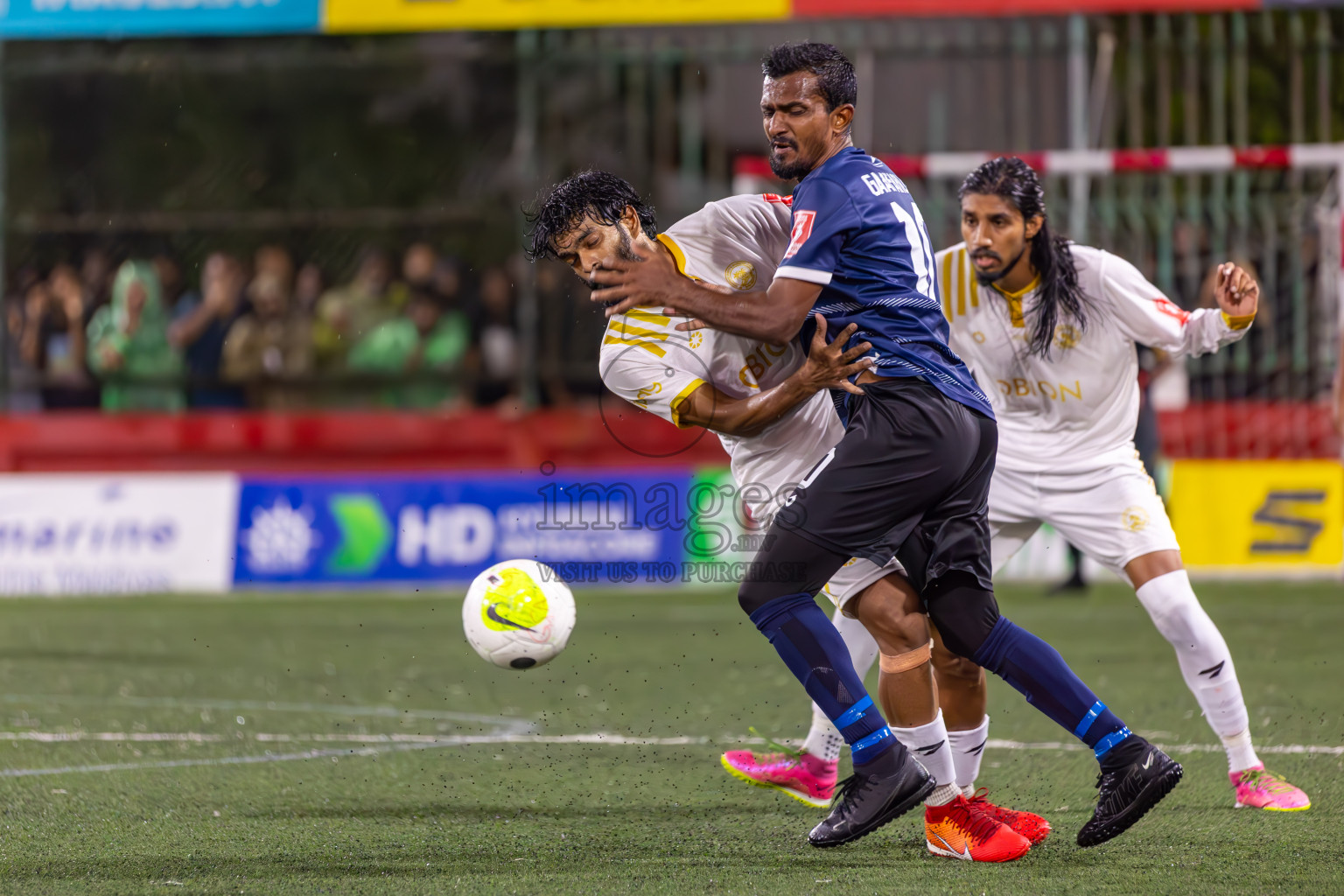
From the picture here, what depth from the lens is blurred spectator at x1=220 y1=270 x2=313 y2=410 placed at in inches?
564

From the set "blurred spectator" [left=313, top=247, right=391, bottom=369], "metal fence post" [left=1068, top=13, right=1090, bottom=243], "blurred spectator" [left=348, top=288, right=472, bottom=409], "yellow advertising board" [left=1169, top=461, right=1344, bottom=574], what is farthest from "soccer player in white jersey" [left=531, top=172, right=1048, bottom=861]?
"blurred spectator" [left=313, top=247, right=391, bottom=369]

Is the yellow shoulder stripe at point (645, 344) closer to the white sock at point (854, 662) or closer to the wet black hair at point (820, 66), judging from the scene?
the wet black hair at point (820, 66)

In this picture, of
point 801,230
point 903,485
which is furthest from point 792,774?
point 801,230

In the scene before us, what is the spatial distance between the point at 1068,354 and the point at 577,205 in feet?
6.14

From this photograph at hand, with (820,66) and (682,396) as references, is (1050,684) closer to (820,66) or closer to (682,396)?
(682,396)

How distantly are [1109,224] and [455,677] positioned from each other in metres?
6.86

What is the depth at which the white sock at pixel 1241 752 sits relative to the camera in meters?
5.21

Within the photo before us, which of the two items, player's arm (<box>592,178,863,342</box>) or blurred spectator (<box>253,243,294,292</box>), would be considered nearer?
player's arm (<box>592,178,863,342</box>)

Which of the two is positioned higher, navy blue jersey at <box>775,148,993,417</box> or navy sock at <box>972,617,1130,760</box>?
navy blue jersey at <box>775,148,993,417</box>

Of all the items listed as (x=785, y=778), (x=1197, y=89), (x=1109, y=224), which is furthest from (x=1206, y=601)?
Answer: (x=785, y=778)

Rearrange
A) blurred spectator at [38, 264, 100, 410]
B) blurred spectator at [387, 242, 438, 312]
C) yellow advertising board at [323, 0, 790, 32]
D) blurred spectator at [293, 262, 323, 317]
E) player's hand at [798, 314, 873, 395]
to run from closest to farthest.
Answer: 1. player's hand at [798, 314, 873, 395]
2. yellow advertising board at [323, 0, 790, 32]
3. blurred spectator at [387, 242, 438, 312]
4. blurred spectator at [38, 264, 100, 410]
5. blurred spectator at [293, 262, 323, 317]

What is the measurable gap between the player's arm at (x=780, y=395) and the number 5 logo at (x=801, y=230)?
21 cm

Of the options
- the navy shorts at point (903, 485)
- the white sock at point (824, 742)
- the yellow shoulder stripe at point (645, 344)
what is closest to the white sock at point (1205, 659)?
the navy shorts at point (903, 485)

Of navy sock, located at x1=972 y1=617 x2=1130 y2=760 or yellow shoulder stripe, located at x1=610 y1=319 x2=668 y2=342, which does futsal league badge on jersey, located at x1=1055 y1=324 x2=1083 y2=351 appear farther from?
yellow shoulder stripe, located at x1=610 y1=319 x2=668 y2=342
